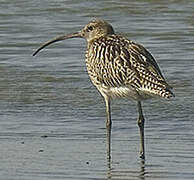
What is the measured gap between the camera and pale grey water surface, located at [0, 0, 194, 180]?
7.97 metres

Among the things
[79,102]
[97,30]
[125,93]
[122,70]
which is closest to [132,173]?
[125,93]

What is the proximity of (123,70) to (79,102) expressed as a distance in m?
2.13

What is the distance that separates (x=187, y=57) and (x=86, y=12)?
3.90m

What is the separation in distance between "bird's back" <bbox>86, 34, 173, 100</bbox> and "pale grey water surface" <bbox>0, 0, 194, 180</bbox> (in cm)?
49

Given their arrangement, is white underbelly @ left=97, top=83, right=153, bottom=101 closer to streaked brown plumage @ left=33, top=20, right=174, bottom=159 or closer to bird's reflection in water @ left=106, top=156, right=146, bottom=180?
streaked brown plumage @ left=33, top=20, right=174, bottom=159

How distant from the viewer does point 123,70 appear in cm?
882

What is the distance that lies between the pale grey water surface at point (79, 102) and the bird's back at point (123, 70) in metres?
0.49

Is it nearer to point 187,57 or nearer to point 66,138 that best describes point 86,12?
point 187,57

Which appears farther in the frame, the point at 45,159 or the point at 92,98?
the point at 92,98

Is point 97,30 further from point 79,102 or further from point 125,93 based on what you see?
point 79,102

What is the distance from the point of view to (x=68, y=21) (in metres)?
15.9

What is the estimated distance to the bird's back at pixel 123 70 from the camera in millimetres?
8570

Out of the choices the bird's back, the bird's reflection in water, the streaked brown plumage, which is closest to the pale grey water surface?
the bird's reflection in water

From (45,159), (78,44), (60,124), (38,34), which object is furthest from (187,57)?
(45,159)
